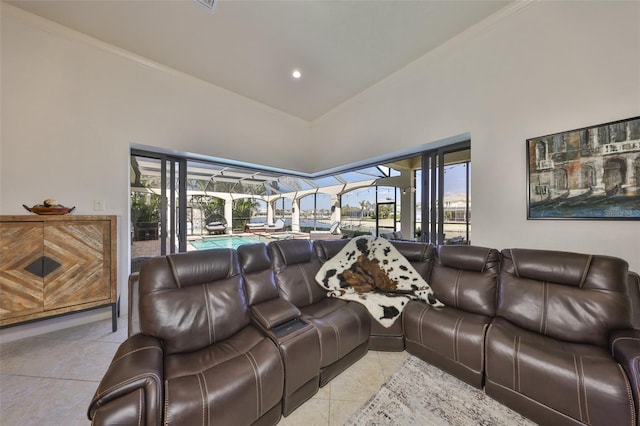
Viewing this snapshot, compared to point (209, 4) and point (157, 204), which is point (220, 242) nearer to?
point (157, 204)

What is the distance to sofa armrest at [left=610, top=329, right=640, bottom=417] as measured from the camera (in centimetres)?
111

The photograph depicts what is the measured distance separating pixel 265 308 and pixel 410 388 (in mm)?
1278

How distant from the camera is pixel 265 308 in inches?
68.5

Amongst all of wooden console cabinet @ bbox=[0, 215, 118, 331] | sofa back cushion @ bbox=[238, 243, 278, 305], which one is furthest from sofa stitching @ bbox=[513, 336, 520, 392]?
wooden console cabinet @ bbox=[0, 215, 118, 331]

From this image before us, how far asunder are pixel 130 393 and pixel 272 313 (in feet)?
2.86

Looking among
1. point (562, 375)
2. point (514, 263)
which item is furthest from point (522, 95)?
point (562, 375)

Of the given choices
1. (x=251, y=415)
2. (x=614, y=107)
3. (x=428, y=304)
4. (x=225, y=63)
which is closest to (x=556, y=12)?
(x=614, y=107)

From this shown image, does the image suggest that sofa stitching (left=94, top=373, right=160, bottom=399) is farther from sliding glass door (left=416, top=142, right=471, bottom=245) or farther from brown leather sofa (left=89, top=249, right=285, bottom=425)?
sliding glass door (left=416, top=142, right=471, bottom=245)

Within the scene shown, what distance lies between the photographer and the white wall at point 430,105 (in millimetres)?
1776

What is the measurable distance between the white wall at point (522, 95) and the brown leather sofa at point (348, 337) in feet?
1.17

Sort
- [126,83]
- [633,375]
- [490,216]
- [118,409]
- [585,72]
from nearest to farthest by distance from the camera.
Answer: [118,409] < [633,375] < [585,72] < [490,216] < [126,83]

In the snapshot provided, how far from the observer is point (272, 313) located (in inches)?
66.2

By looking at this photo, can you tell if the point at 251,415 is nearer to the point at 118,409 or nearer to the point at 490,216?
the point at 118,409

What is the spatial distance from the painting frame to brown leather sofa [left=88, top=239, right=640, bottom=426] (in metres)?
0.45
